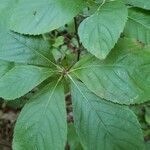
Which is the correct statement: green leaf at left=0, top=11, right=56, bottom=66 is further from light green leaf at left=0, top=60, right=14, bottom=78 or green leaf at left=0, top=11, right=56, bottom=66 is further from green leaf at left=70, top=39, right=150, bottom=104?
green leaf at left=70, top=39, right=150, bottom=104

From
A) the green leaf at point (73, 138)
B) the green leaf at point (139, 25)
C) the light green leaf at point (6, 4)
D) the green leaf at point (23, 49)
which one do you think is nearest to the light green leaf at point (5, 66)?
the green leaf at point (23, 49)

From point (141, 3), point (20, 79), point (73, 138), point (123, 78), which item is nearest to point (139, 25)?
point (141, 3)

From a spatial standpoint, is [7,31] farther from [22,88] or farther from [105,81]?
[105,81]

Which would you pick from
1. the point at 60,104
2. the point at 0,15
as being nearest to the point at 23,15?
the point at 0,15

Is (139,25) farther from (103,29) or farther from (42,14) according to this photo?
(42,14)

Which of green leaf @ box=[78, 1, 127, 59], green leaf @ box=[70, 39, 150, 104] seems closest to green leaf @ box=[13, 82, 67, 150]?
green leaf @ box=[70, 39, 150, 104]

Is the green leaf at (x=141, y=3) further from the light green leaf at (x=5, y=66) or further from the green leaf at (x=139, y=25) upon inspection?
the light green leaf at (x=5, y=66)
